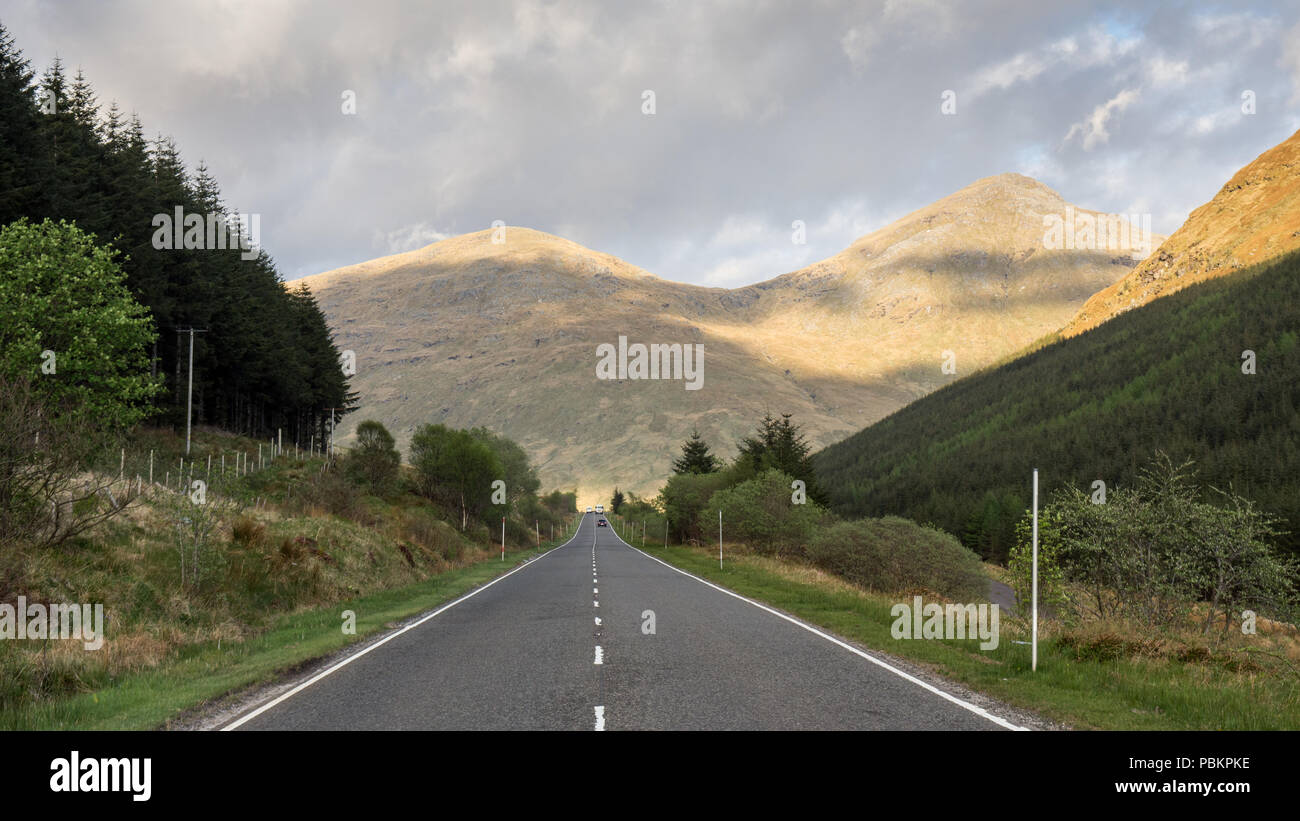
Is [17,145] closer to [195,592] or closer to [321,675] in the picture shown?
[195,592]

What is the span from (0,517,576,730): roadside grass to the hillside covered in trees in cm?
1656

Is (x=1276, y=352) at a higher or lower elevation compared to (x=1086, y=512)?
higher

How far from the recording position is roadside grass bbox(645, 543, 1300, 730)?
309 inches

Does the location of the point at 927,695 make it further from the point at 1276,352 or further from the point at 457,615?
the point at 1276,352

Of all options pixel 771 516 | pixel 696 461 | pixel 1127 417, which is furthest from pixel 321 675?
pixel 1127 417

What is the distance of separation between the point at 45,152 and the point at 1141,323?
624ft

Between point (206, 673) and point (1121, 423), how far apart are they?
136123 millimetres

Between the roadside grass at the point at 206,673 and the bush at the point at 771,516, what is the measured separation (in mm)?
28308

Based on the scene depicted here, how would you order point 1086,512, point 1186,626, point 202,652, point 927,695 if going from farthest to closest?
point 1086,512, point 1186,626, point 202,652, point 927,695
